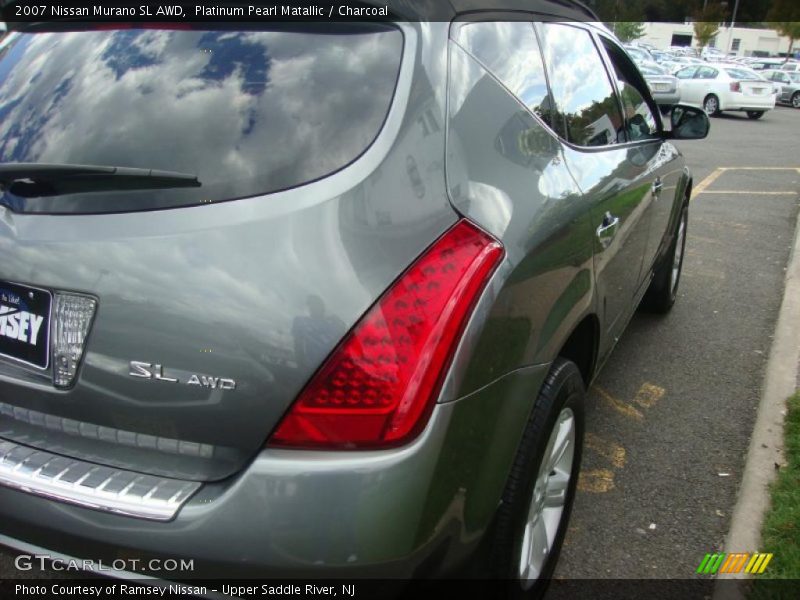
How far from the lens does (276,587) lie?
143 cm

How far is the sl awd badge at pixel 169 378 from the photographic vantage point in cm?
141

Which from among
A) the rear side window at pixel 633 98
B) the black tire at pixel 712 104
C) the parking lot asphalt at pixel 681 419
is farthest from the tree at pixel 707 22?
the rear side window at pixel 633 98

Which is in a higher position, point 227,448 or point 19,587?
point 227,448

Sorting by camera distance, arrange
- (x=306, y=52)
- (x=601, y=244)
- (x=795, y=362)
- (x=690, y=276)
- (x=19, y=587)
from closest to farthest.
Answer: (x=306, y=52) → (x=19, y=587) → (x=601, y=244) → (x=795, y=362) → (x=690, y=276)

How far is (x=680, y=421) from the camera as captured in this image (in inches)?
134

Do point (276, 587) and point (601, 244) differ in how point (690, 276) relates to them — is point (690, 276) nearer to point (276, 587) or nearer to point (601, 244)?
point (601, 244)

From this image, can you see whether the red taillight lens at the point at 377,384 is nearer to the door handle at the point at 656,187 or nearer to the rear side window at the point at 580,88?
the rear side window at the point at 580,88

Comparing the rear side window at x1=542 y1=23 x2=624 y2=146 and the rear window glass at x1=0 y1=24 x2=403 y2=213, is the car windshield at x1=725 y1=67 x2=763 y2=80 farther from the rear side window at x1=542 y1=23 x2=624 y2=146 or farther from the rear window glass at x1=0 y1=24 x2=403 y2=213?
the rear window glass at x1=0 y1=24 x2=403 y2=213

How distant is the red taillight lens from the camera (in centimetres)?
140

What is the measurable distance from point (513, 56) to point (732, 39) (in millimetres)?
90877

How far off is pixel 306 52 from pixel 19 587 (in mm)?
1866

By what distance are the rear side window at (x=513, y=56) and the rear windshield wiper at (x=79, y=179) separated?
0.85m

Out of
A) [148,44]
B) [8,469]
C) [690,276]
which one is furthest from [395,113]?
[690,276]

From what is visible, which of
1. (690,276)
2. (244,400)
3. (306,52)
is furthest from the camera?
(690,276)
